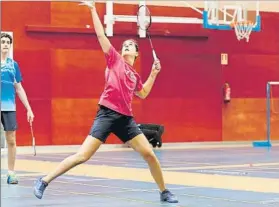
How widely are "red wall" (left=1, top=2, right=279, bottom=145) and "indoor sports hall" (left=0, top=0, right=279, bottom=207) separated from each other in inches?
1.2

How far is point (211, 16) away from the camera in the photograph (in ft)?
75.6

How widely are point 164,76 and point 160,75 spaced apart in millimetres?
136

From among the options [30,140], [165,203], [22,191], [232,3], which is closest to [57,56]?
[30,140]

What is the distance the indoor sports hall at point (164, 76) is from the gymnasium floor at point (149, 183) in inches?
15.4

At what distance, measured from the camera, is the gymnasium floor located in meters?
8.35

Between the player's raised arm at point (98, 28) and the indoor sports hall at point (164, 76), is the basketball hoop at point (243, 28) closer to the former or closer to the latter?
the indoor sports hall at point (164, 76)

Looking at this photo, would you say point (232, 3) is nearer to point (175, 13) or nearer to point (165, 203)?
point (175, 13)

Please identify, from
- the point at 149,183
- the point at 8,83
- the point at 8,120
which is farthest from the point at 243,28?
the point at 8,120

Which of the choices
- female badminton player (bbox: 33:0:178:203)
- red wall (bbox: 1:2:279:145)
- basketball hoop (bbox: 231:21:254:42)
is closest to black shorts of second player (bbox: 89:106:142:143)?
female badminton player (bbox: 33:0:178:203)

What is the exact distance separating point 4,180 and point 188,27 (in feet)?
47.7

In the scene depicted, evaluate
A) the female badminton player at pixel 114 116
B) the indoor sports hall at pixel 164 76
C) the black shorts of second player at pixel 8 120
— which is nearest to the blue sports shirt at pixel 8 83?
the black shorts of second player at pixel 8 120

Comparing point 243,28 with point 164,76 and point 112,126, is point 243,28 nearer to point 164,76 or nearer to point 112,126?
point 164,76

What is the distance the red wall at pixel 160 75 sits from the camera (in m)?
22.4

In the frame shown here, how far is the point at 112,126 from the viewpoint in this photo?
8.01m
